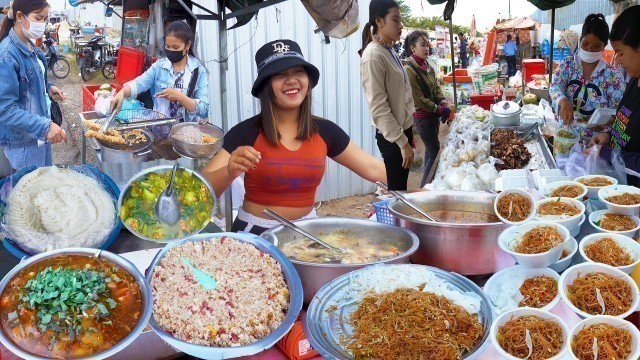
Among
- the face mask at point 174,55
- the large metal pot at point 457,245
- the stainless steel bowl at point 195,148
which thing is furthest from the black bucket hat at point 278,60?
the face mask at point 174,55

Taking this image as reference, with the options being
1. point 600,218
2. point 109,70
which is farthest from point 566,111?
point 109,70

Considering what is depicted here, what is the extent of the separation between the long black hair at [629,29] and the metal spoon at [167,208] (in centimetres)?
262

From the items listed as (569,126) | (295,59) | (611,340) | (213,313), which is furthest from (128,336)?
(569,126)

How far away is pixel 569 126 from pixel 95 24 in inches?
342

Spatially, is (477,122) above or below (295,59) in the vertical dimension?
below

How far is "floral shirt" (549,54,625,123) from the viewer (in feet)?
14.6

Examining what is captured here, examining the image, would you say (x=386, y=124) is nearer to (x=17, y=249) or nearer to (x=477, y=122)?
(x=477, y=122)

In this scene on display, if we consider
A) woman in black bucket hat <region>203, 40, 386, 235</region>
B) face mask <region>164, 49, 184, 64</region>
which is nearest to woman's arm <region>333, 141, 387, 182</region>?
woman in black bucket hat <region>203, 40, 386, 235</region>

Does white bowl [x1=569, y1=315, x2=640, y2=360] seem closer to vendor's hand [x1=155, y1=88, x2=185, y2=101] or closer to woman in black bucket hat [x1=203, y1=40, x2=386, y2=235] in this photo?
woman in black bucket hat [x1=203, y1=40, x2=386, y2=235]

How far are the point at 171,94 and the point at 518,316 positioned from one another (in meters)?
3.52

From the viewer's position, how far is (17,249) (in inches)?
74.4

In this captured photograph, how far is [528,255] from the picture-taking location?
1.67m

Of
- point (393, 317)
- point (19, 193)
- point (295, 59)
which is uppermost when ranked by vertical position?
point (295, 59)

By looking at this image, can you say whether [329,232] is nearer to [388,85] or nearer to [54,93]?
[388,85]
